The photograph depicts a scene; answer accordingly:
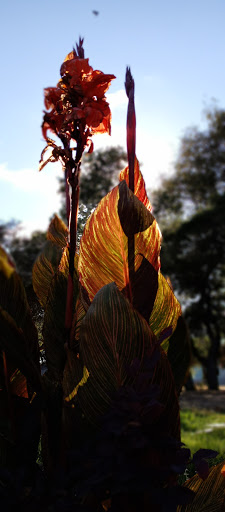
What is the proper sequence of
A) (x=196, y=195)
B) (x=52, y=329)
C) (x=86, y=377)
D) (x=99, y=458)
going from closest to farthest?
(x=99, y=458) < (x=86, y=377) < (x=52, y=329) < (x=196, y=195)

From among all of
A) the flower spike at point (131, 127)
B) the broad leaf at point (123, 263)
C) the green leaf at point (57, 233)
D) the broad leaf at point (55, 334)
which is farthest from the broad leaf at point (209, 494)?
the green leaf at point (57, 233)

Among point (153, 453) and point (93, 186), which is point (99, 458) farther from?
point (93, 186)

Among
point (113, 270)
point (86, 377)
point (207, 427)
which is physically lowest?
point (207, 427)

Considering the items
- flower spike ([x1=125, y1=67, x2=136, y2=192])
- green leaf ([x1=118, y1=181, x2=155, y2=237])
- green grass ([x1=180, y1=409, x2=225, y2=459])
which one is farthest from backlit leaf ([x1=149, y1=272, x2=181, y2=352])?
green grass ([x1=180, y1=409, x2=225, y2=459])

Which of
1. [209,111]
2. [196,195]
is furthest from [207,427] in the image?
[209,111]

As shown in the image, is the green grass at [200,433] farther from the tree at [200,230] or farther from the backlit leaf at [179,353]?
the tree at [200,230]

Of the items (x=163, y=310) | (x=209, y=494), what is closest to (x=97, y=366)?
(x=163, y=310)
